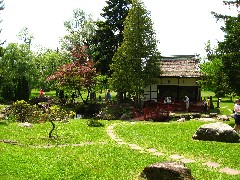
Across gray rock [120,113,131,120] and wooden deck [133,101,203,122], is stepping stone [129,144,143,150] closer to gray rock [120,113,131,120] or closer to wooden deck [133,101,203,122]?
wooden deck [133,101,203,122]

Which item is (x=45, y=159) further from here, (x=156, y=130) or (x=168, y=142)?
(x=156, y=130)

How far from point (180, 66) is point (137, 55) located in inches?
259

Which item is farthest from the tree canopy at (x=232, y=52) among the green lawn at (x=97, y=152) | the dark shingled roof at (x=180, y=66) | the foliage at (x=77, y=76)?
the foliage at (x=77, y=76)

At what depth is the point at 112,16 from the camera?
130 feet

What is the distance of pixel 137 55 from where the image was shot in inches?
1298

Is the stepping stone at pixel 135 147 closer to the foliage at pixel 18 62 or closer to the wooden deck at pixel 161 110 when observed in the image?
the wooden deck at pixel 161 110

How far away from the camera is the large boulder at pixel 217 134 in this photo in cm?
1745

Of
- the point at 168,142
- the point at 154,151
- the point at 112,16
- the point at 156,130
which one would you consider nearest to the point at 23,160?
the point at 154,151

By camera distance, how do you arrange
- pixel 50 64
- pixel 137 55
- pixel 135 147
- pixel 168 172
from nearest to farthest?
pixel 168 172 < pixel 135 147 < pixel 137 55 < pixel 50 64

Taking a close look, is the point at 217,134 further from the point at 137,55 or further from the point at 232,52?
the point at 137,55

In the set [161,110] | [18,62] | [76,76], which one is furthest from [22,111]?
[18,62]

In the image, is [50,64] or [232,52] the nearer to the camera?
[232,52]

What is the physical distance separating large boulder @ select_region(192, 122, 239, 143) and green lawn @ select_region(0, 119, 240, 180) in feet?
2.24

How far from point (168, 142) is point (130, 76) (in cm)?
1582
